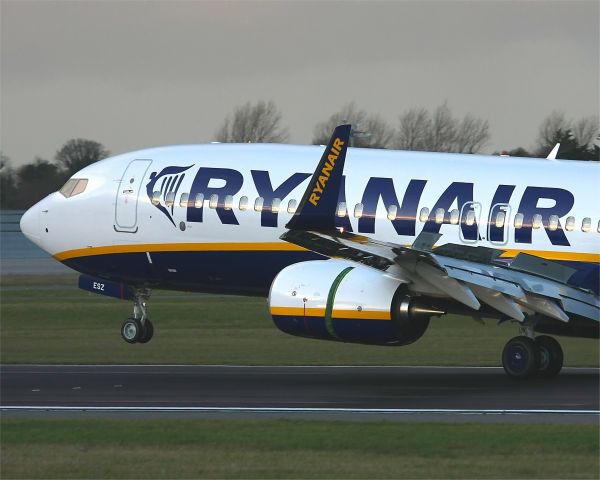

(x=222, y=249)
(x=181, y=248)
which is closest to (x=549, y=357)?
(x=222, y=249)

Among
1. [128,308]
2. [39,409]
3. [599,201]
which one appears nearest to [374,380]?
[599,201]

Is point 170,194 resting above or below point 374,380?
above

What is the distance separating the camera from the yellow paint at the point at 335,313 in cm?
2402

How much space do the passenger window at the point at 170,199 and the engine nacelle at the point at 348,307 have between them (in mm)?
5737

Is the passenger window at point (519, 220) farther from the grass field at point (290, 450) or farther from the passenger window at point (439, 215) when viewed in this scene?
the grass field at point (290, 450)

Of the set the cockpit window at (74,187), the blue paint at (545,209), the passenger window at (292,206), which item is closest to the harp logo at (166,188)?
the cockpit window at (74,187)

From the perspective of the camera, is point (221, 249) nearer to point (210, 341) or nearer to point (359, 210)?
point (359, 210)

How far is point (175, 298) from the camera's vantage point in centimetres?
5344

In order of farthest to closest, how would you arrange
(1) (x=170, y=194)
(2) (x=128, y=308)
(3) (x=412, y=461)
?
1. (2) (x=128, y=308)
2. (1) (x=170, y=194)
3. (3) (x=412, y=461)

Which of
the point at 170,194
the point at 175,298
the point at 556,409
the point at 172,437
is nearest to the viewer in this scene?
the point at 172,437

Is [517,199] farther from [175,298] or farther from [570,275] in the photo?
[175,298]

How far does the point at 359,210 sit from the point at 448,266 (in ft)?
14.4

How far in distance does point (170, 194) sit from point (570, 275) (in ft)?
30.0

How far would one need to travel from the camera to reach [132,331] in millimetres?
31031
